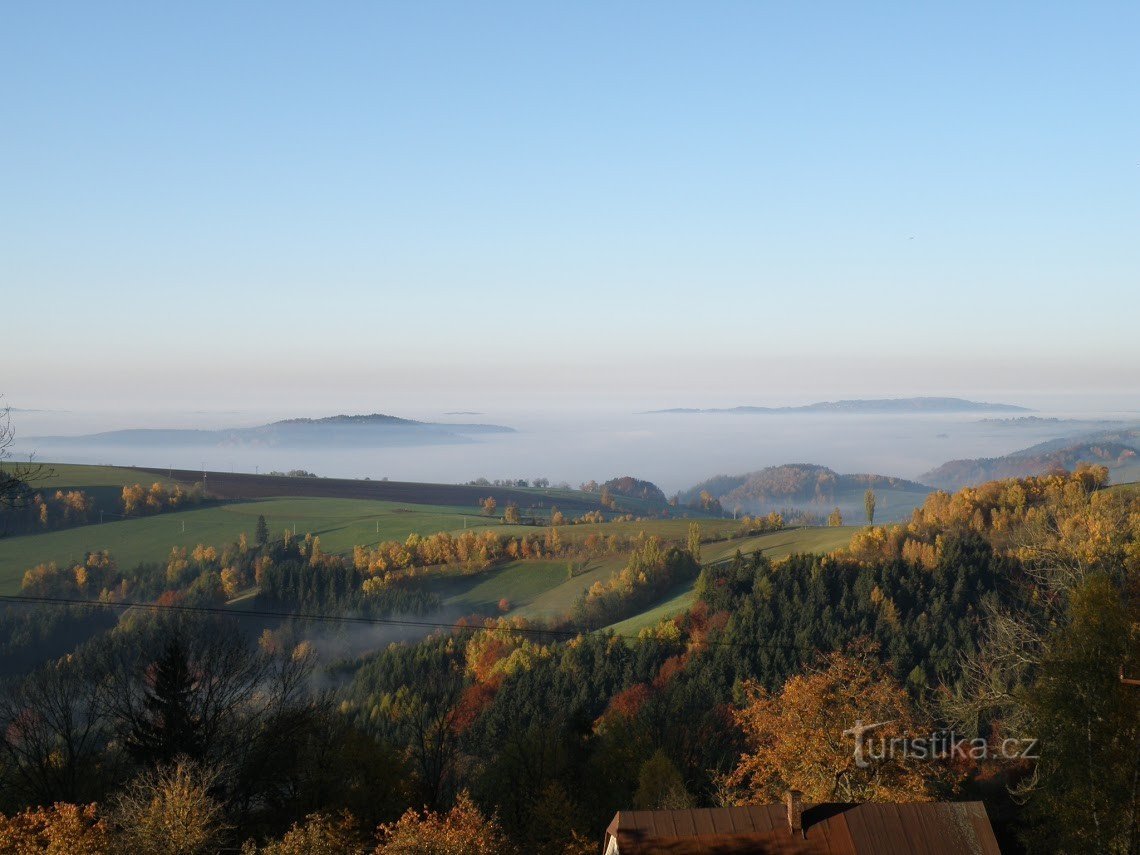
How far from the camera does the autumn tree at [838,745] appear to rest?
4034cm

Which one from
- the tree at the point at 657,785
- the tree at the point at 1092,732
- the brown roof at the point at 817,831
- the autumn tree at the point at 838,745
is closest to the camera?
the brown roof at the point at 817,831

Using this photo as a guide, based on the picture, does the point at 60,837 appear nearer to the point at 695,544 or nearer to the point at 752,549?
the point at 752,549

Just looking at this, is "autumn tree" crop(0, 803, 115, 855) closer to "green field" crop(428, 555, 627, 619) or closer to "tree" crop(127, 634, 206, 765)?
"tree" crop(127, 634, 206, 765)

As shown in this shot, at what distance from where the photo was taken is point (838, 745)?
40.8 m

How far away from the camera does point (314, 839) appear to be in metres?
31.3

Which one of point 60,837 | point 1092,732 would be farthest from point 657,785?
point 60,837

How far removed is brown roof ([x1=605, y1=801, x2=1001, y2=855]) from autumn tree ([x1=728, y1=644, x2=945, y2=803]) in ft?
22.7

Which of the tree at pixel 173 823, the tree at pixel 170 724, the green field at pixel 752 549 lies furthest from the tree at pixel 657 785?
the green field at pixel 752 549

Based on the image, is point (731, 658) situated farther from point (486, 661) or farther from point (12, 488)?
point (12, 488)

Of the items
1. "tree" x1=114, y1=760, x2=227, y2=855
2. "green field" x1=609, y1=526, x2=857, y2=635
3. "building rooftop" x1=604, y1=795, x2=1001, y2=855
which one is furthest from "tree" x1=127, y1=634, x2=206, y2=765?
"green field" x1=609, y1=526, x2=857, y2=635

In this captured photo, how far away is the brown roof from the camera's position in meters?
30.9

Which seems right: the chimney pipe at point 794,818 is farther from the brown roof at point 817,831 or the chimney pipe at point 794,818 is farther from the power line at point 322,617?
the power line at point 322,617

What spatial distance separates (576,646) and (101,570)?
11760cm

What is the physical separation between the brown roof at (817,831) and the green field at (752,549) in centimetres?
10162
